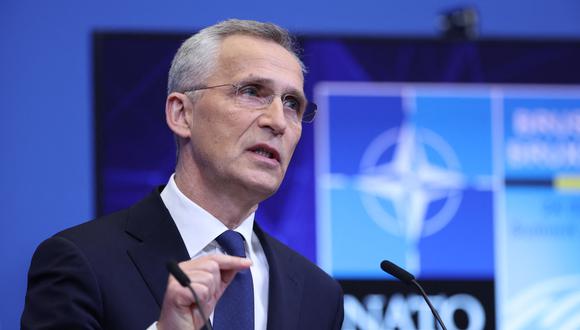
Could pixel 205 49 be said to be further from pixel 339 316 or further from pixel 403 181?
pixel 403 181

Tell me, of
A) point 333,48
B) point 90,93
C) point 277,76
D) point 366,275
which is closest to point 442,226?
point 366,275

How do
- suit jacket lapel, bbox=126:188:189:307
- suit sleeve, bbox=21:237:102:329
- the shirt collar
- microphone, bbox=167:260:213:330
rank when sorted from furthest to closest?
1. the shirt collar
2. suit jacket lapel, bbox=126:188:189:307
3. suit sleeve, bbox=21:237:102:329
4. microphone, bbox=167:260:213:330

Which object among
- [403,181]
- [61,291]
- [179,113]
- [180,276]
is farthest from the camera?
[403,181]

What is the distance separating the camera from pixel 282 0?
4195mm

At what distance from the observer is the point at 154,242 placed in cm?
223

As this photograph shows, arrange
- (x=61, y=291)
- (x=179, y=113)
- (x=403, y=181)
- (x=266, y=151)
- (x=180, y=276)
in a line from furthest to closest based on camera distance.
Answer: (x=403, y=181) → (x=179, y=113) → (x=266, y=151) → (x=61, y=291) → (x=180, y=276)

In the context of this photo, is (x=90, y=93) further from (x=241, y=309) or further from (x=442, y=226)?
(x=241, y=309)

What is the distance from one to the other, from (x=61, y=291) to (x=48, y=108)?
1.93 m

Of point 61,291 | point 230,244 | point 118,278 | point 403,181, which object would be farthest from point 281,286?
point 403,181

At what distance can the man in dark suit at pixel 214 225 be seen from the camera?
2080 mm

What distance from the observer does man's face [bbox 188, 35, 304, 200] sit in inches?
89.7

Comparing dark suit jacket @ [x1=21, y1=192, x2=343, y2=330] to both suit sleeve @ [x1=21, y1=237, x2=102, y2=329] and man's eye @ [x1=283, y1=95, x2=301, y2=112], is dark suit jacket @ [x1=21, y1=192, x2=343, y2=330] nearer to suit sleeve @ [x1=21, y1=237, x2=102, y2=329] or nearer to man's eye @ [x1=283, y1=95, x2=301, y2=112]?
suit sleeve @ [x1=21, y1=237, x2=102, y2=329]

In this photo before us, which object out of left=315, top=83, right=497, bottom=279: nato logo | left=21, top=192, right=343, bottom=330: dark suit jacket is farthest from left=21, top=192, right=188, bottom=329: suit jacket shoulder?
left=315, top=83, right=497, bottom=279: nato logo

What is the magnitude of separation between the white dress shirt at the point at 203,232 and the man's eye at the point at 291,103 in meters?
0.28
